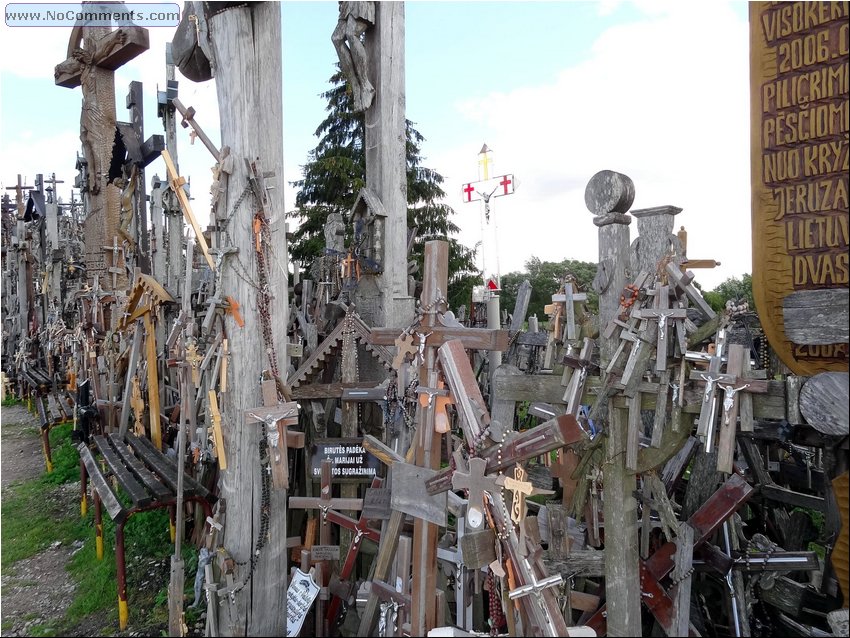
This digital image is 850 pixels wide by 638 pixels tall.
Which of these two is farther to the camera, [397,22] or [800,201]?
[397,22]

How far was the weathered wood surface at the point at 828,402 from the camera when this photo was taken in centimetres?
289

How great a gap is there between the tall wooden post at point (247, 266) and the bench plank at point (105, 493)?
3.90 feet

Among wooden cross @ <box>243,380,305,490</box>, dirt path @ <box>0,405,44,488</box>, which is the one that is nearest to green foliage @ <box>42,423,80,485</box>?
dirt path @ <box>0,405,44,488</box>

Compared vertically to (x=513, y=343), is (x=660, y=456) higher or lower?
lower

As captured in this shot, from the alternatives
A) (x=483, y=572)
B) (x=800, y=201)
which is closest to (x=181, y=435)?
(x=483, y=572)

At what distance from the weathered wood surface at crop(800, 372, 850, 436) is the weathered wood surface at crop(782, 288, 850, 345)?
0.64 ft

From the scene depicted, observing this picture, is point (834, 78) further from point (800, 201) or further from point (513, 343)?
A: point (513, 343)

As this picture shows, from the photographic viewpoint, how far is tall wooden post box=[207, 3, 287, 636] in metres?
4.10

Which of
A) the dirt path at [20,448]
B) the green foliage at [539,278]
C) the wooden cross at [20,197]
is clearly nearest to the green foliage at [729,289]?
the green foliage at [539,278]

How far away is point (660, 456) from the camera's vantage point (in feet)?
12.4

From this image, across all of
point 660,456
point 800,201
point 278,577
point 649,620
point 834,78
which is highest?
point 834,78

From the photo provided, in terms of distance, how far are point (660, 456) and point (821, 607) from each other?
6.37ft

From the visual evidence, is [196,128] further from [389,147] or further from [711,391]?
[711,391]

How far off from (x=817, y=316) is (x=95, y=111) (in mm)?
10760
